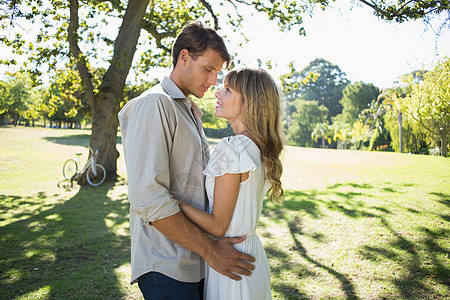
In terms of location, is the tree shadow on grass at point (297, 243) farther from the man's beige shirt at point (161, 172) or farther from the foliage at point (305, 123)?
the foliage at point (305, 123)

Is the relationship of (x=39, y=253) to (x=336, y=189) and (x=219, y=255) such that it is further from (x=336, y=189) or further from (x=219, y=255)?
(x=336, y=189)

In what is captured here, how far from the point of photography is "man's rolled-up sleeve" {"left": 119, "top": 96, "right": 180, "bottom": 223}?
173 cm

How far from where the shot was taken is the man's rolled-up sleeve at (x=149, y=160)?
5.66 ft

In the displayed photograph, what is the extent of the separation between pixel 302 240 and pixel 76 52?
9.30m

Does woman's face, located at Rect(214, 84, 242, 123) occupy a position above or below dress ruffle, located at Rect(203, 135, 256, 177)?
above

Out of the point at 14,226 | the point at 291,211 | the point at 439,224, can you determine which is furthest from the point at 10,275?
the point at 439,224

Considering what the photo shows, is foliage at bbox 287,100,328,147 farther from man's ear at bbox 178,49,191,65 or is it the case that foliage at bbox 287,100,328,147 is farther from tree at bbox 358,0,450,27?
man's ear at bbox 178,49,191,65

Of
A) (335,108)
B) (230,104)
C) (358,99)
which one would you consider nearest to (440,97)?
(230,104)

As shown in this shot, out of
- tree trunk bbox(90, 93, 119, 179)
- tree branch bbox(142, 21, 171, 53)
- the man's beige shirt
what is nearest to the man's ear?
the man's beige shirt

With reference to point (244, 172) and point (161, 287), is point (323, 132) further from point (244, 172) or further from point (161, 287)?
point (161, 287)

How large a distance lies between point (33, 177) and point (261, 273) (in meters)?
14.6

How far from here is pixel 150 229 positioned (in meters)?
1.91

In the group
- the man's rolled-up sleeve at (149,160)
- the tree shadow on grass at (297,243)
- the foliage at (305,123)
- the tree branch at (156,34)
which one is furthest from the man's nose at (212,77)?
the foliage at (305,123)

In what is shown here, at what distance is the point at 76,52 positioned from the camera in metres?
11.3
